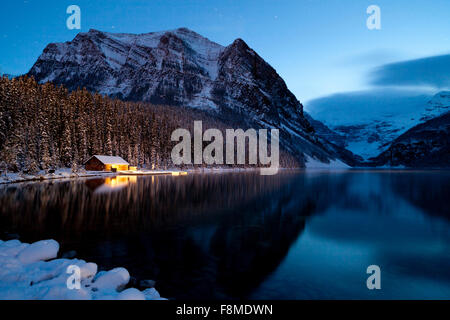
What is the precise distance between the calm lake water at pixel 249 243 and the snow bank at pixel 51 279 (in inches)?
69.3

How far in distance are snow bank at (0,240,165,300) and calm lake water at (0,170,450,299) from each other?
5.78 ft

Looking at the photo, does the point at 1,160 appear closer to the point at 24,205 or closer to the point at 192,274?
the point at 24,205

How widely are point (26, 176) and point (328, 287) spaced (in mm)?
60269

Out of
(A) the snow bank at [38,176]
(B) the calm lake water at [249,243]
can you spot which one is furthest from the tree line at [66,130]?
(B) the calm lake water at [249,243]

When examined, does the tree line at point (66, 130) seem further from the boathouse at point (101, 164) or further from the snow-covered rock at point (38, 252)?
the snow-covered rock at point (38, 252)

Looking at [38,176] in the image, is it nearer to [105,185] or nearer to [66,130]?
[66,130]

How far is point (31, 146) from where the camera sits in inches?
2251

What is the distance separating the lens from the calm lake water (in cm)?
1119

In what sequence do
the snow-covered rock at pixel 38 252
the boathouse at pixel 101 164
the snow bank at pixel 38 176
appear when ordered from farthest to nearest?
the boathouse at pixel 101 164, the snow bank at pixel 38 176, the snow-covered rock at pixel 38 252

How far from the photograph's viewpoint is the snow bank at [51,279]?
25.9 feet

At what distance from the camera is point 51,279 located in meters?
9.27

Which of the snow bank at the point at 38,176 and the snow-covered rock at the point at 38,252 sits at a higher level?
the snow bank at the point at 38,176

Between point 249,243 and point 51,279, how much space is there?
11.0 meters
